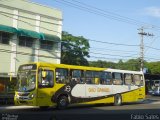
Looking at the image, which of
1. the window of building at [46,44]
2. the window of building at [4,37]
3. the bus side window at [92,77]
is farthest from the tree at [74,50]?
the bus side window at [92,77]

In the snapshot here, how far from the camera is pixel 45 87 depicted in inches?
930

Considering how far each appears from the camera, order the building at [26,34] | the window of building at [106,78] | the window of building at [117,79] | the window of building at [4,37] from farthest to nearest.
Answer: the window of building at [4,37]
the building at [26,34]
the window of building at [117,79]
the window of building at [106,78]

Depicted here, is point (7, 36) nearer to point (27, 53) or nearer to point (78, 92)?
point (27, 53)

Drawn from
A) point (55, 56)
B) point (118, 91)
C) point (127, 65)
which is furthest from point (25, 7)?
point (127, 65)

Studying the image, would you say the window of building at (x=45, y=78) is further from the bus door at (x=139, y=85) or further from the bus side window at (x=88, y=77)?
the bus door at (x=139, y=85)

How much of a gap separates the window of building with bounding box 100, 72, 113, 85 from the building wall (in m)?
12.0

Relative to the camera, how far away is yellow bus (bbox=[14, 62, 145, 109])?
23.4 meters

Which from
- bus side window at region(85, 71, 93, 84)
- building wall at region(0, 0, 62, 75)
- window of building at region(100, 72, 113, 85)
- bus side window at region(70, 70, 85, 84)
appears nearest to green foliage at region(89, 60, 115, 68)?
building wall at region(0, 0, 62, 75)

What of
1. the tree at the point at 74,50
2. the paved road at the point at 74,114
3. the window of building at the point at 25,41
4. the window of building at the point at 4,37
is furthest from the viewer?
the tree at the point at 74,50

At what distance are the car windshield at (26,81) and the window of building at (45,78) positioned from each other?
1.22 feet

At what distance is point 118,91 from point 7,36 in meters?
14.4

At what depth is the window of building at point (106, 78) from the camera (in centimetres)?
2882

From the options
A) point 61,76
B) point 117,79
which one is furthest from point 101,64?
point 61,76

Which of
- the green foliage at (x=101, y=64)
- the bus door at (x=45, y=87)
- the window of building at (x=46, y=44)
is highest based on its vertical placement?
the green foliage at (x=101, y=64)
